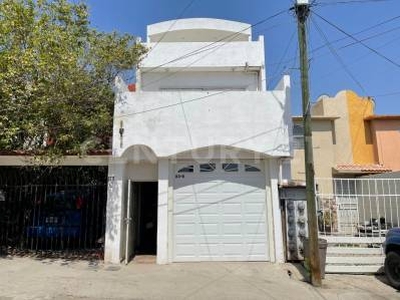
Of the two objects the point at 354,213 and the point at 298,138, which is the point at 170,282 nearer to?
the point at 354,213

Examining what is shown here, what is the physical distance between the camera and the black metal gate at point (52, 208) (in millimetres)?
12156

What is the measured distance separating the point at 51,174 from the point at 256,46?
9.51m

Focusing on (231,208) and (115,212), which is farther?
(231,208)

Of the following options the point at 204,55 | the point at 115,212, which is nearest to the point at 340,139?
the point at 204,55

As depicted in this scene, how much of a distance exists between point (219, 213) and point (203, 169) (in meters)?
1.44

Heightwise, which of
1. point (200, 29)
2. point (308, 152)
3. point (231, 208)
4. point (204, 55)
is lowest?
point (231, 208)

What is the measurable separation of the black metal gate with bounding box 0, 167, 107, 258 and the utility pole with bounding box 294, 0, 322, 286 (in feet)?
21.9

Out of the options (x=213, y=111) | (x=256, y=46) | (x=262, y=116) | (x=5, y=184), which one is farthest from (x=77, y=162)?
(x=256, y=46)

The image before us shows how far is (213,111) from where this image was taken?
1142 centimetres

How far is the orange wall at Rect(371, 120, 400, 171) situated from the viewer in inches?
871

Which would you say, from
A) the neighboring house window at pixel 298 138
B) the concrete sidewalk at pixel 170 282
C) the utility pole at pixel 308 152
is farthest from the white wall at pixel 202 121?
the neighboring house window at pixel 298 138

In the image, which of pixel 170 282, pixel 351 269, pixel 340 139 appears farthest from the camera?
pixel 340 139

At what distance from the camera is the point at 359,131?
22.2 metres

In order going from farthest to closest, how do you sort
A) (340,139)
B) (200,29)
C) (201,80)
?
(340,139), (200,29), (201,80)
